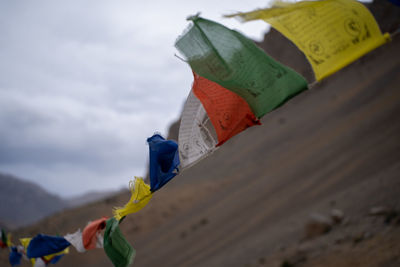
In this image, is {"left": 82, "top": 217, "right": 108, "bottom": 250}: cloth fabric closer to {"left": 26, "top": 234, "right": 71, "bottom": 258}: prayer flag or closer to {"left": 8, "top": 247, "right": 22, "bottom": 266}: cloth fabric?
{"left": 26, "top": 234, "right": 71, "bottom": 258}: prayer flag

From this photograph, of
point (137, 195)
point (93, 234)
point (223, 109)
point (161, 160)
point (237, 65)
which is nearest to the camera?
point (237, 65)

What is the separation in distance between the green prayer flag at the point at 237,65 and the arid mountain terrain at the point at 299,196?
4.98 meters

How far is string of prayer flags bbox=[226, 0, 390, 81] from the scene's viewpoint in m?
3.11

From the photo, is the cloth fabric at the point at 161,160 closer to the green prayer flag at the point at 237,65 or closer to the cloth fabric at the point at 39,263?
the green prayer flag at the point at 237,65

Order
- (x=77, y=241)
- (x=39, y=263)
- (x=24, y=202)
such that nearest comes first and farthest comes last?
(x=77, y=241) < (x=39, y=263) < (x=24, y=202)

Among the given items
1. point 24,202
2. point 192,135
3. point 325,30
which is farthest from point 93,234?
point 24,202

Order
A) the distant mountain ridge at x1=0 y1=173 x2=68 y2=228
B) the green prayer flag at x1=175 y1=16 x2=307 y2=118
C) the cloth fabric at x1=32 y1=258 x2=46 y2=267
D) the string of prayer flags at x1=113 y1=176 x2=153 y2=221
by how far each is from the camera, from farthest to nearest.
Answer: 1. the distant mountain ridge at x1=0 y1=173 x2=68 y2=228
2. the cloth fabric at x1=32 y1=258 x2=46 y2=267
3. the string of prayer flags at x1=113 y1=176 x2=153 y2=221
4. the green prayer flag at x1=175 y1=16 x2=307 y2=118

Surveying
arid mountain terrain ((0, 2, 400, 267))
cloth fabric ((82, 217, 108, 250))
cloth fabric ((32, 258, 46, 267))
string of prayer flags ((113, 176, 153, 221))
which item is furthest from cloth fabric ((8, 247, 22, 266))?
arid mountain terrain ((0, 2, 400, 267))

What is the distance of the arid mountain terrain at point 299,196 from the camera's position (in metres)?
9.09

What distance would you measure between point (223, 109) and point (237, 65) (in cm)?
68

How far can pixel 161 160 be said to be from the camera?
158 inches

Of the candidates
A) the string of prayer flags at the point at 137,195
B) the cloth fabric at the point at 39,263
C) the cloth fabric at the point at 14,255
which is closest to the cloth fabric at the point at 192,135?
the string of prayer flags at the point at 137,195

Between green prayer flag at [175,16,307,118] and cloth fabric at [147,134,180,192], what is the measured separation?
3.75 feet

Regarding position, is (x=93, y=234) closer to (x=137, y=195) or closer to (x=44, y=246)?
(x=44, y=246)
